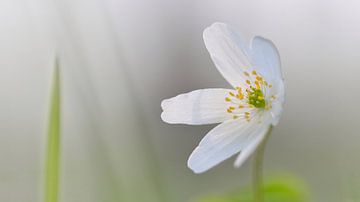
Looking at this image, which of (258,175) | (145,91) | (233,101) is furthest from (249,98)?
(145,91)

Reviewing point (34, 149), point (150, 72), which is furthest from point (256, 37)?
point (150, 72)

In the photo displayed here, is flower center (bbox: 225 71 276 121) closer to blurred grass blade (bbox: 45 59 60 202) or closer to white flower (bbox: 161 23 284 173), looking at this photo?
white flower (bbox: 161 23 284 173)

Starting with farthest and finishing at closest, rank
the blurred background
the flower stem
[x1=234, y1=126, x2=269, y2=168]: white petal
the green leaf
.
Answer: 1. the blurred background
2. the green leaf
3. the flower stem
4. [x1=234, y1=126, x2=269, y2=168]: white petal

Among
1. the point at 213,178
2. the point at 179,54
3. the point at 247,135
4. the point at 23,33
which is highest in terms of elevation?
the point at 23,33

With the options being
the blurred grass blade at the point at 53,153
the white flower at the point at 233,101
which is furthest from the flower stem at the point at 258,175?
the blurred grass blade at the point at 53,153

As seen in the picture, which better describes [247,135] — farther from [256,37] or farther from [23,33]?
[23,33]

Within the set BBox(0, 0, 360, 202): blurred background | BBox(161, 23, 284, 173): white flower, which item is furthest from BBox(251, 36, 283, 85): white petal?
BBox(0, 0, 360, 202): blurred background

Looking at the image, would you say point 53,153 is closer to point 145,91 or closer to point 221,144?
point 221,144
